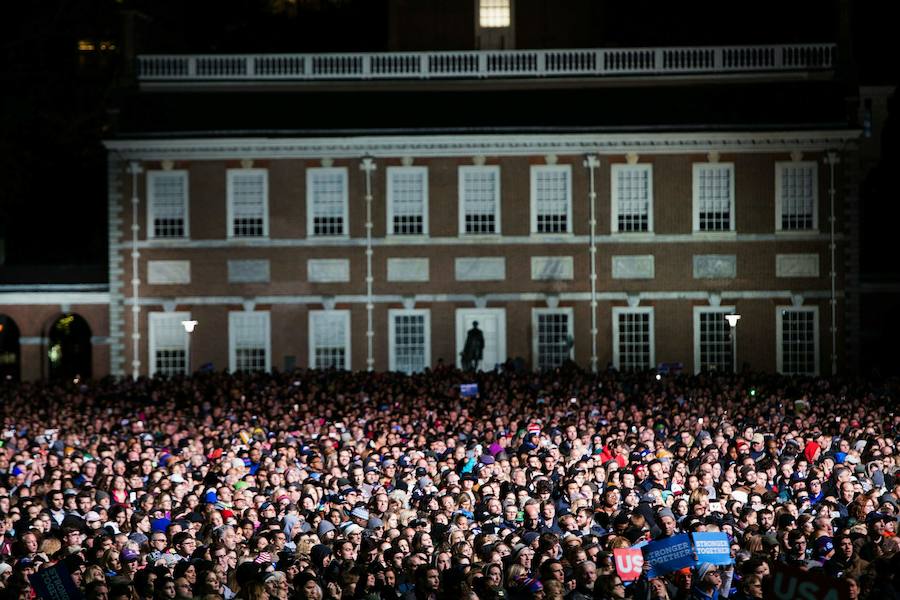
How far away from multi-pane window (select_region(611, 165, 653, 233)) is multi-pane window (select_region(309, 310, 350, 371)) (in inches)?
311

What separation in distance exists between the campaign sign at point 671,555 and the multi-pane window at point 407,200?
29.3 meters

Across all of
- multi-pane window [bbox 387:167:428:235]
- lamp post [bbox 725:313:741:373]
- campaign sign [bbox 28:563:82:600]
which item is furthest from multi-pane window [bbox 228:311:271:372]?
campaign sign [bbox 28:563:82:600]

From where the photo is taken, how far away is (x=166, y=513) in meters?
19.5

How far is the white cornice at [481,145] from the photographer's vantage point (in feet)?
144

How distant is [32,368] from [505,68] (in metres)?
16.0

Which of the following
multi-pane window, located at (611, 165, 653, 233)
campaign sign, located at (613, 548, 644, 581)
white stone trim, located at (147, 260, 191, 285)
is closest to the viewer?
campaign sign, located at (613, 548, 644, 581)

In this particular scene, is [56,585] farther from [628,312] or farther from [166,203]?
[166,203]

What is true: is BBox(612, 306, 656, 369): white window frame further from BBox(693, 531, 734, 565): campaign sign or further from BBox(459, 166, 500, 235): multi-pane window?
BBox(693, 531, 734, 565): campaign sign

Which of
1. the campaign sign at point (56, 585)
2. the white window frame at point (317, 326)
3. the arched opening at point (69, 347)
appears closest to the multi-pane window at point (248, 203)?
the white window frame at point (317, 326)

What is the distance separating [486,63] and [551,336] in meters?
8.35

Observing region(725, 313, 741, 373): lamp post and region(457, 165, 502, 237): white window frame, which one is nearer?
region(725, 313, 741, 373): lamp post

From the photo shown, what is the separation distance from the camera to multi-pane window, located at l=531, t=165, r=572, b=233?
44469mm

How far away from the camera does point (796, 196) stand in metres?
44.4

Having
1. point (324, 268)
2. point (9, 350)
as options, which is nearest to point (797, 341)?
point (324, 268)
